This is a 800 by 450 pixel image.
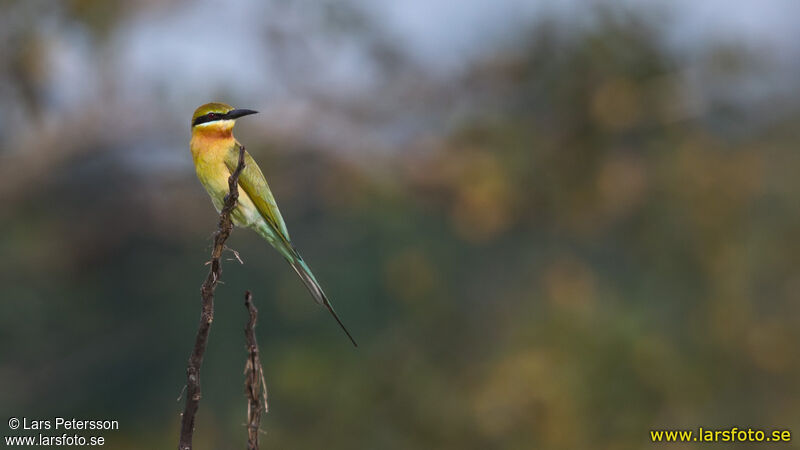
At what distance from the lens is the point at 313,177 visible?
24.7 feet

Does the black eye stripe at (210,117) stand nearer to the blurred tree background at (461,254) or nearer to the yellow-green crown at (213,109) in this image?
the yellow-green crown at (213,109)

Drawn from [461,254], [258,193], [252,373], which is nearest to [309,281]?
[258,193]

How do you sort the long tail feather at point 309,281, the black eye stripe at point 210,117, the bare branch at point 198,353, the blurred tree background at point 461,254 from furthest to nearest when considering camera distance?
the blurred tree background at point 461,254
the black eye stripe at point 210,117
the long tail feather at point 309,281
the bare branch at point 198,353

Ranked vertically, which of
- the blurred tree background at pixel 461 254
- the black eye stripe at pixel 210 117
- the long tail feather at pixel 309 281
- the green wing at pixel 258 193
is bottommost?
the long tail feather at pixel 309 281

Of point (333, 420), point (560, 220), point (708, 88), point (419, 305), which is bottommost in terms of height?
point (333, 420)

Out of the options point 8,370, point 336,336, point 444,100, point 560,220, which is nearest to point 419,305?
point 336,336

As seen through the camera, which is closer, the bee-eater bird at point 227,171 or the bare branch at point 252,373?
the bare branch at point 252,373

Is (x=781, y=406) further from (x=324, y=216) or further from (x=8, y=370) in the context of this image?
(x=8, y=370)

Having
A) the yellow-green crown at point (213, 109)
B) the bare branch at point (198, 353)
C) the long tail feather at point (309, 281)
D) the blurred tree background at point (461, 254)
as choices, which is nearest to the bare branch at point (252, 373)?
the bare branch at point (198, 353)

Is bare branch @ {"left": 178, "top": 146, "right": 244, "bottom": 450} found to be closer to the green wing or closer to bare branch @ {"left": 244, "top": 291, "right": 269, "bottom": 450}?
bare branch @ {"left": 244, "top": 291, "right": 269, "bottom": 450}

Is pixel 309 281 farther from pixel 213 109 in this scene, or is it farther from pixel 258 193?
pixel 213 109

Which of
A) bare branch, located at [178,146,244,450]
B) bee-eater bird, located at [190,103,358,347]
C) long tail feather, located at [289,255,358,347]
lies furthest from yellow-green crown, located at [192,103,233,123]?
bare branch, located at [178,146,244,450]

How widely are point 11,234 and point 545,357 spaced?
399cm

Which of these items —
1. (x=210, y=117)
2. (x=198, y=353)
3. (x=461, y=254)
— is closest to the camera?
(x=198, y=353)
